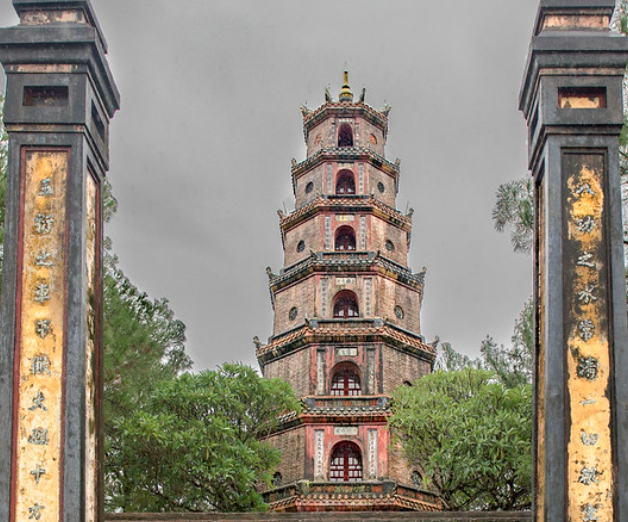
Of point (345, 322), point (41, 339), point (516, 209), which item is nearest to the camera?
point (41, 339)

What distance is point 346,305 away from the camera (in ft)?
80.6

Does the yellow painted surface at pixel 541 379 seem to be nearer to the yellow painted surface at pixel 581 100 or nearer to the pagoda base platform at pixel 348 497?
the yellow painted surface at pixel 581 100

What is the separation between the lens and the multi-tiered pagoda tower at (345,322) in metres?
22.2

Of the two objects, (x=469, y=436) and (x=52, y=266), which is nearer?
(x=52, y=266)

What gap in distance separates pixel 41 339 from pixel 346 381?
1525 cm

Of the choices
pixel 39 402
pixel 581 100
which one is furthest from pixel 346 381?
pixel 39 402

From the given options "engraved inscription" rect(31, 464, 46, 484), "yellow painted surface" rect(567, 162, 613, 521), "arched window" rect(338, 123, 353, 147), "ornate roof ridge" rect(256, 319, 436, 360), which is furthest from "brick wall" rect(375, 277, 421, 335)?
"engraved inscription" rect(31, 464, 46, 484)

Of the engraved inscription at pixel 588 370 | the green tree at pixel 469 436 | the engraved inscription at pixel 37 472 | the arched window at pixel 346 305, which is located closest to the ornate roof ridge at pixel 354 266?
the arched window at pixel 346 305

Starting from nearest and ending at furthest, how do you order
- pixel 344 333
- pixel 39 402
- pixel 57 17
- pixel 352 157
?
pixel 39 402
pixel 57 17
pixel 344 333
pixel 352 157

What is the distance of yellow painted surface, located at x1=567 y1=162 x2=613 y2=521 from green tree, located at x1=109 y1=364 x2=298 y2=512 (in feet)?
36.0

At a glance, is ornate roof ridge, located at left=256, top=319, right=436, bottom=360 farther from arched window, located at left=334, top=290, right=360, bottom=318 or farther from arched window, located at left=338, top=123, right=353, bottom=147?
arched window, located at left=338, top=123, right=353, bottom=147

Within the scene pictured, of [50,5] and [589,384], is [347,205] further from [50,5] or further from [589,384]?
[589,384]

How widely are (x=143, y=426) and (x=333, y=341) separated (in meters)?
5.88

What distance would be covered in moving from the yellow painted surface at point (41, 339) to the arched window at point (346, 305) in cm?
1555
